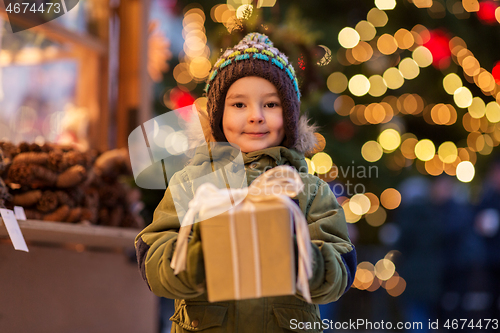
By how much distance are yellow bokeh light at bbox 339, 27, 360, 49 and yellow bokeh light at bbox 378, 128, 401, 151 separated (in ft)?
2.12

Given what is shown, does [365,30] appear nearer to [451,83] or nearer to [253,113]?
[451,83]

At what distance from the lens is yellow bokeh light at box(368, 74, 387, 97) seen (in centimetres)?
293

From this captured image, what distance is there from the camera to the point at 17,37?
2062 millimetres

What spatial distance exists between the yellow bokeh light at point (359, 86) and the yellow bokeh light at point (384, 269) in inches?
62.9

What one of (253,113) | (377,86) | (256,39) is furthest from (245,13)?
(377,86)

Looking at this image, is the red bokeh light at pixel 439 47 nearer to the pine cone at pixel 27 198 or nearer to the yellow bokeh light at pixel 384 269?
the yellow bokeh light at pixel 384 269

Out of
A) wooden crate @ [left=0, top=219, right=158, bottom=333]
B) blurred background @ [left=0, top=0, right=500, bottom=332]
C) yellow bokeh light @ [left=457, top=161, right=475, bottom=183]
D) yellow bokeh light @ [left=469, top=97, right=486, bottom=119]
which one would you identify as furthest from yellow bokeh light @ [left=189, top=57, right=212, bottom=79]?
yellow bokeh light @ [left=457, top=161, right=475, bottom=183]

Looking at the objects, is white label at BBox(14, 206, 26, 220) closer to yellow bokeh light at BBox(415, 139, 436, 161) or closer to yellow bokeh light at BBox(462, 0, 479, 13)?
yellow bokeh light at BBox(415, 139, 436, 161)

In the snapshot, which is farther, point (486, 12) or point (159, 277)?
point (486, 12)

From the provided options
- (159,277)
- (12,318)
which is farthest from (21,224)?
(159,277)

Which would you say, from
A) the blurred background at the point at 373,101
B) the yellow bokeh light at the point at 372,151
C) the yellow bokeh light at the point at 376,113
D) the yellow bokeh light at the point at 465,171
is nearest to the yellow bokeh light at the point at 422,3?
the blurred background at the point at 373,101

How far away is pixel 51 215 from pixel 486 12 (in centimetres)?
289

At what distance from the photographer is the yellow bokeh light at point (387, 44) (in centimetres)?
289

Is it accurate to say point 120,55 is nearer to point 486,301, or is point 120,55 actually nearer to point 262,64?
point 262,64
